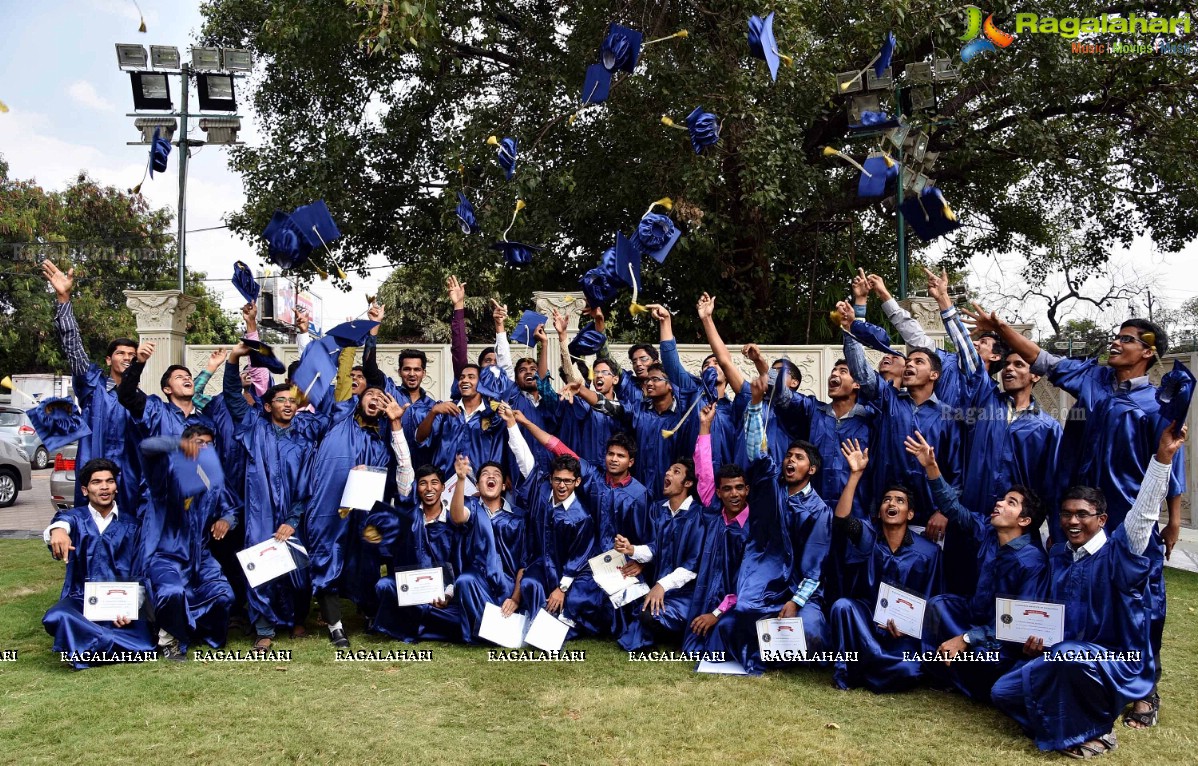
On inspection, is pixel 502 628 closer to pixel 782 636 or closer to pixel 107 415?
pixel 782 636

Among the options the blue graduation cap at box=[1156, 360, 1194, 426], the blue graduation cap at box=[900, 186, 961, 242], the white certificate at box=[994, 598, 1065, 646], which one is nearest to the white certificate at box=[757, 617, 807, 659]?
the white certificate at box=[994, 598, 1065, 646]

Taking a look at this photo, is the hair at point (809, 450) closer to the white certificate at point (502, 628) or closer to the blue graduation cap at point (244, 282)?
the white certificate at point (502, 628)

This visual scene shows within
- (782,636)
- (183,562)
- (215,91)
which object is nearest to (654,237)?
(782,636)

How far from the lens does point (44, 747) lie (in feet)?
14.0

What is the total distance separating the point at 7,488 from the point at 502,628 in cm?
1199

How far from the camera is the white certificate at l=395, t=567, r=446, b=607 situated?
588 cm

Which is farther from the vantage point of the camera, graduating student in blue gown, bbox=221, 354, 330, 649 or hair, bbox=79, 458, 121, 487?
graduating student in blue gown, bbox=221, 354, 330, 649

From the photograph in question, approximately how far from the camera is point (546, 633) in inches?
226

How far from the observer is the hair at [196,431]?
598 centimetres

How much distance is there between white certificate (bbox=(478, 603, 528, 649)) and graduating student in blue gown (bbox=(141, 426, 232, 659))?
1575 mm

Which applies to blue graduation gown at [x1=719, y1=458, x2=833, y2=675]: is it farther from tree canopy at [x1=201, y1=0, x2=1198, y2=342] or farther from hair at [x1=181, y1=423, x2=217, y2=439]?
tree canopy at [x1=201, y1=0, x2=1198, y2=342]

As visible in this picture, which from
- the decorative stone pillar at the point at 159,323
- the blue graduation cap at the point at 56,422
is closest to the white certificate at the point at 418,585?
the blue graduation cap at the point at 56,422

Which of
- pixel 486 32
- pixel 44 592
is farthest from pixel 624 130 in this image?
pixel 44 592

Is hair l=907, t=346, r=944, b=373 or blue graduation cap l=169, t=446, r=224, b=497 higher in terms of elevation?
hair l=907, t=346, r=944, b=373
